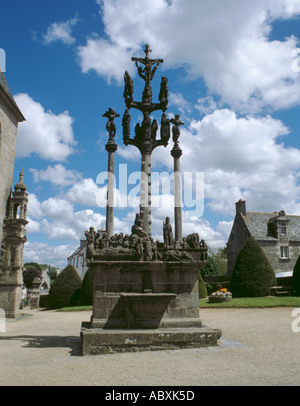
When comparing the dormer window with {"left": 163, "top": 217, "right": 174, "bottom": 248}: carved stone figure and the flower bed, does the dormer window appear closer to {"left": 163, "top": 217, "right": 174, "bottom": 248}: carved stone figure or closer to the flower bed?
the flower bed

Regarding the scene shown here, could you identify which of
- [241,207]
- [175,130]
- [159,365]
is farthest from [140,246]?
[241,207]

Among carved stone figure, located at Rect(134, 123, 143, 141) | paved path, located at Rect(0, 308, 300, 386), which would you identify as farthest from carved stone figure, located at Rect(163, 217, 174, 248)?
carved stone figure, located at Rect(134, 123, 143, 141)

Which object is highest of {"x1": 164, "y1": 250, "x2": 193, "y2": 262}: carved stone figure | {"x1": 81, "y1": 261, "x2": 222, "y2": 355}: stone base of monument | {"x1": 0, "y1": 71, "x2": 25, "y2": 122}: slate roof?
{"x1": 0, "y1": 71, "x2": 25, "y2": 122}: slate roof

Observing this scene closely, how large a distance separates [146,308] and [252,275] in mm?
16210

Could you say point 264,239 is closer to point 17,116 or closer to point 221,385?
point 17,116

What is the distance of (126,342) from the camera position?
7.36 metres

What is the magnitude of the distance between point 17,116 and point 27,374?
1723 centimetres

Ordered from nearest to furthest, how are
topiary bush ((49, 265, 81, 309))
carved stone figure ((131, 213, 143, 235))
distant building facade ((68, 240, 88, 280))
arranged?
carved stone figure ((131, 213, 143, 235)) → topiary bush ((49, 265, 81, 309)) → distant building facade ((68, 240, 88, 280))

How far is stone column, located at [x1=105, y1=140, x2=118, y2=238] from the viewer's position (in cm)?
1065

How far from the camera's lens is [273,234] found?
3127 centimetres

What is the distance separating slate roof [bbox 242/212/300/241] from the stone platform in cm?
2444

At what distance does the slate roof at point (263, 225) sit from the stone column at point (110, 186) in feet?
74.7

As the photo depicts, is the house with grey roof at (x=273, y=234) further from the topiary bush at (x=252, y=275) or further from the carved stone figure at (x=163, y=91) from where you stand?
the carved stone figure at (x=163, y=91)

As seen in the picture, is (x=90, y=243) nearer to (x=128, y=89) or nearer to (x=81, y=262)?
(x=128, y=89)
